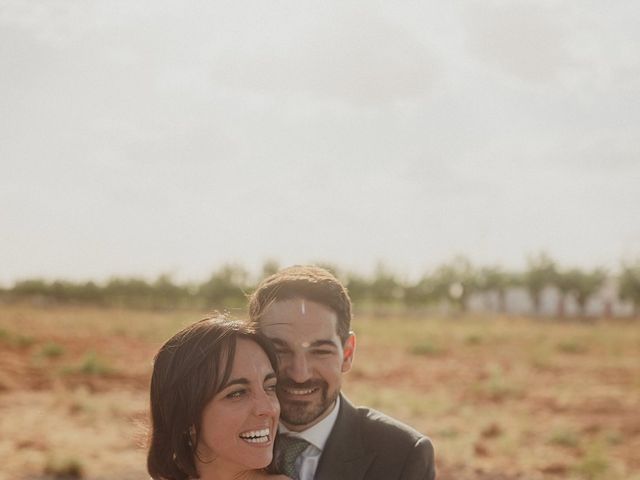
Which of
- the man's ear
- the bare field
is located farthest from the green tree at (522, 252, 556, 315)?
the man's ear

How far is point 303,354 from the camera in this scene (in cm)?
327

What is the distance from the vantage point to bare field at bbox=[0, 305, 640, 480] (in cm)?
984

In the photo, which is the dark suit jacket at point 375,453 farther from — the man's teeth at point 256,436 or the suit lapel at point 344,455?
the man's teeth at point 256,436

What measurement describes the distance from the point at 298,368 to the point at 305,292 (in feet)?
1.10

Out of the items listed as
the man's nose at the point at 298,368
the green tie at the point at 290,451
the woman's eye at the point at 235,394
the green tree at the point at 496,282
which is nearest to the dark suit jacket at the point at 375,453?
the green tie at the point at 290,451

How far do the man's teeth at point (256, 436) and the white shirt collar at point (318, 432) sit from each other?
46 centimetres

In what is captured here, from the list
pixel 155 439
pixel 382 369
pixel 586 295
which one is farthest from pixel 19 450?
pixel 586 295

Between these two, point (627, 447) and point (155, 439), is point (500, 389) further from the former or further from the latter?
point (155, 439)

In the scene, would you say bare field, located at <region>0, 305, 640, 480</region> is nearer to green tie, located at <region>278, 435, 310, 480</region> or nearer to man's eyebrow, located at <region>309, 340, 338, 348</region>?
green tie, located at <region>278, 435, 310, 480</region>

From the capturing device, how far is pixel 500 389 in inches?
657

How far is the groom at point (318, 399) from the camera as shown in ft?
10.8

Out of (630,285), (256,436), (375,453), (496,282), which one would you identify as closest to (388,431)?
(375,453)

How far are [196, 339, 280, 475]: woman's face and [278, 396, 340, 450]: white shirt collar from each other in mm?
423

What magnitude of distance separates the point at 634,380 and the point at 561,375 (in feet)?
6.16
